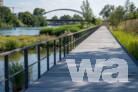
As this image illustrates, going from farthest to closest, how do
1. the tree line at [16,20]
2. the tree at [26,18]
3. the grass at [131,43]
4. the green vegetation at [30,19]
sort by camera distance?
the green vegetation at [30,19] → the tree at [26,18] → the tree line at [16,20] → the grass at [131,43]

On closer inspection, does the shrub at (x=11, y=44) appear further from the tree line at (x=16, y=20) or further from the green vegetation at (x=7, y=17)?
the green vegetation at (x=7, y=17)

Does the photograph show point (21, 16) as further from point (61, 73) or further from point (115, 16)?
point (61, 73)

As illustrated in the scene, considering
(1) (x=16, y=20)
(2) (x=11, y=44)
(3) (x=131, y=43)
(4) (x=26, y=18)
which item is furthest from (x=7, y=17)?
(3) (x=131, y=43)

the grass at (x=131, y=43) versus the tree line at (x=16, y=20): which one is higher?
the tree line at (x=16, y=20)

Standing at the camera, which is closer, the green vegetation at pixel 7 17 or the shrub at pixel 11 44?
the shrub at pixel 11 44

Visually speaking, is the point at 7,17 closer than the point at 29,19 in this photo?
Yes

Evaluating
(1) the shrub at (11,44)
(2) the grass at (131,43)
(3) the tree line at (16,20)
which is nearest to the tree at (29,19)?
(3) the tree line at (16,20)

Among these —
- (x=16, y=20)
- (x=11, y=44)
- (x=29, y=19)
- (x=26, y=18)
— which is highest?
(x=26, y=18)

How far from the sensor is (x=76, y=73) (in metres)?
7.41

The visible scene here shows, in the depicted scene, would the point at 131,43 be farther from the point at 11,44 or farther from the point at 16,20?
→ the point at 16,20

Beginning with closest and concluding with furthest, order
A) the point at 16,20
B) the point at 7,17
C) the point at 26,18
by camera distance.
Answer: the point at 7,17 → the point at 16,20 → the point at 26,18

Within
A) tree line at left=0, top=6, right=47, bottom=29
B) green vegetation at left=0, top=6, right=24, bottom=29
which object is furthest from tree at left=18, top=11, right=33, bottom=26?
green vegetation at left=0, top=6, right=24, bottom=29

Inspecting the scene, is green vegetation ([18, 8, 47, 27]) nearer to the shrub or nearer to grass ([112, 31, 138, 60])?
the shrub

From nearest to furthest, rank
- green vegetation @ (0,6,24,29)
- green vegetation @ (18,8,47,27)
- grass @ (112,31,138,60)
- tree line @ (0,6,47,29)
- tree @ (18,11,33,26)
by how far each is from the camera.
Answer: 1. grass @ (112,31,138,60)
2. tree line @ (0,6,47,29)
3. green vegetation @ (0,6,24,29)
4. tree @ (18,11,33,26)
5. green vegetation @ (18,8,47,27)
